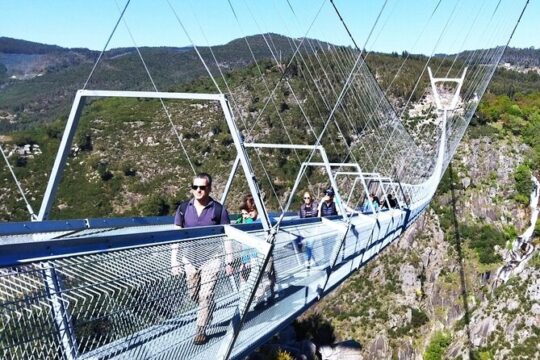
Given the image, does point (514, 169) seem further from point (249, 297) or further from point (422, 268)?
point (249, 297)

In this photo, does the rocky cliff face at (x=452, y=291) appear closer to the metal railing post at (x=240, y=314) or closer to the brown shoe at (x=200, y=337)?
the metal railing post at (x=240, y=314)

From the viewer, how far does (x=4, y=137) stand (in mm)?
41188

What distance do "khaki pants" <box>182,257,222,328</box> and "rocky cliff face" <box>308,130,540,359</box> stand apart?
3309 centimetres

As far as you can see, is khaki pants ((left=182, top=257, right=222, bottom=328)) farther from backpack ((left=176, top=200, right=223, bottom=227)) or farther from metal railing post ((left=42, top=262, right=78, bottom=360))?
metal railing post ((left=42, top=262, right=78, bottom=360))

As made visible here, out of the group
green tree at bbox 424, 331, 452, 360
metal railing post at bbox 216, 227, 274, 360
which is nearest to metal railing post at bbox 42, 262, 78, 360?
metal railing post at bbox 216, 227, 274, 360

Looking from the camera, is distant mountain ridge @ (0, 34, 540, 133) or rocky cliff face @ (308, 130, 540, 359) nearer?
rocky cliff face @ (308, 130, 540, 359)

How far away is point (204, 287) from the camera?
104 inches

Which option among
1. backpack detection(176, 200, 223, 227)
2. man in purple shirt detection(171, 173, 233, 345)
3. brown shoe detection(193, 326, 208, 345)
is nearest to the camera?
man in purple shirt detection(171, 173, 233, 345)

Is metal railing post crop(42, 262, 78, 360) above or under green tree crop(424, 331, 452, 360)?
above

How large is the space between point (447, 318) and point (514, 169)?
619 inches

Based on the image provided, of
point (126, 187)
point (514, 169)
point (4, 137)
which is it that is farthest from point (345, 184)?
point (4, 137)

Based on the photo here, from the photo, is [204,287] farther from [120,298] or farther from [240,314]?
[120,298]

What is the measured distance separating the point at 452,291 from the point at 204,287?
41002 mm

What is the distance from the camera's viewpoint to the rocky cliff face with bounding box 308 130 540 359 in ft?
121
